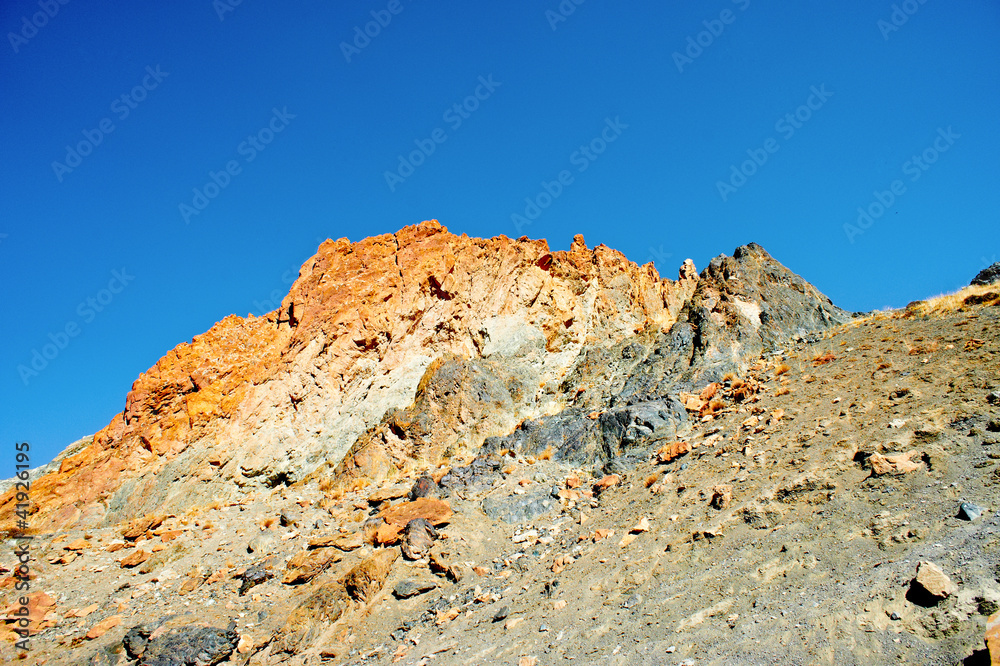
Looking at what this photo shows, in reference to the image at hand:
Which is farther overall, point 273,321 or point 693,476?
point 273,321

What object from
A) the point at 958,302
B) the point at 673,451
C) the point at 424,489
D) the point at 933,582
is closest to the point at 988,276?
the point at 958,302

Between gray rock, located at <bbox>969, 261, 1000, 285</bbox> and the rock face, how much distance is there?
446cm

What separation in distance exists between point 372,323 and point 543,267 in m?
8.98

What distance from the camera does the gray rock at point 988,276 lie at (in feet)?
61.7

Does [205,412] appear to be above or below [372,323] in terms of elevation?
below

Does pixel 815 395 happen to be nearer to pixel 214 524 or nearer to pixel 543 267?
pixel 543 267

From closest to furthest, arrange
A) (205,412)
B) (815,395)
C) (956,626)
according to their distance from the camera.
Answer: (956,626), (815,395), (205,412)

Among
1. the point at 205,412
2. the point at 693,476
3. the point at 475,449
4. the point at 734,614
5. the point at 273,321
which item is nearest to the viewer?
the point at 734,614

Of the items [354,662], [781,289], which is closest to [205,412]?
[354,662]

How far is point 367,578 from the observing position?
38.9 ft

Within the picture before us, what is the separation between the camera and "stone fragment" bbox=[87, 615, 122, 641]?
11836mm

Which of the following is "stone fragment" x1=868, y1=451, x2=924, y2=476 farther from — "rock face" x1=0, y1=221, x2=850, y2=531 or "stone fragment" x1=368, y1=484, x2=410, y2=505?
"stone fragment" x1=368, y1=484, x2=410, y2=505

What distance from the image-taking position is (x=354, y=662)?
10016 mm

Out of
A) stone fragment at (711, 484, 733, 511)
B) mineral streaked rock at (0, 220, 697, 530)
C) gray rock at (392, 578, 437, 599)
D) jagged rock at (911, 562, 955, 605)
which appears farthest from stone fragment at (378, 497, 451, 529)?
jagged rock at (911, 562, 955, 605)
